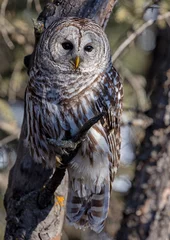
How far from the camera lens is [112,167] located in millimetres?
6316

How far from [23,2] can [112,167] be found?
292 cm

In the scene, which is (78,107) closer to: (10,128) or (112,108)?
(112,108)

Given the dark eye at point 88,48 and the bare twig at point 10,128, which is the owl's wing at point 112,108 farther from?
the bare twig at point 10,128

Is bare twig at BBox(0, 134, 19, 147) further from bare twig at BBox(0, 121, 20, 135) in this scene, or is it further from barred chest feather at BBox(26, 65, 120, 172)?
barred chest feather at BBox(26, 65, 120, 172)

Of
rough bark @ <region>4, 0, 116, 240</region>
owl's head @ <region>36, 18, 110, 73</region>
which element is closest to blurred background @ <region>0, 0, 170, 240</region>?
rough bark @ <region>4, 0, 116, 240</region>

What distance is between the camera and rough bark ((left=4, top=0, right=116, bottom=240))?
619 centimetres

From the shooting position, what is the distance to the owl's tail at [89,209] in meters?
6.30

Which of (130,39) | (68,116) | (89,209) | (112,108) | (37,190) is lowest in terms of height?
(89,209)

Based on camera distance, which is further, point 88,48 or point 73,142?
point 88,48

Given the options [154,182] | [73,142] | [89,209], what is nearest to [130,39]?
[154,182]

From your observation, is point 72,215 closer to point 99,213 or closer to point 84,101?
point 99,213

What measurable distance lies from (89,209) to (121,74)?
2.29 meters

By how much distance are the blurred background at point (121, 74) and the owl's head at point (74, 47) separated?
1007mm

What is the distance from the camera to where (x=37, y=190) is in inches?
246
